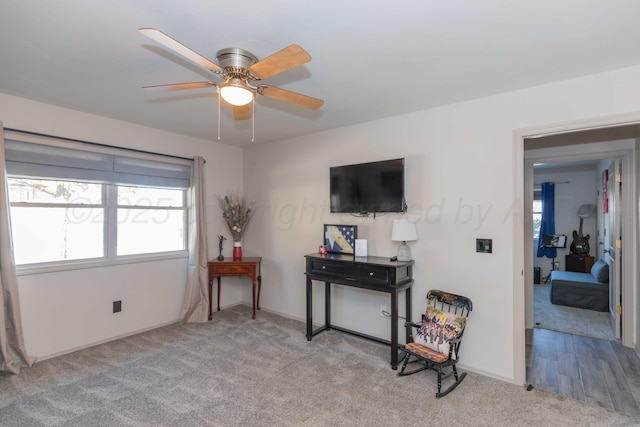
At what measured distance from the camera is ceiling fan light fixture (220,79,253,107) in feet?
6.04

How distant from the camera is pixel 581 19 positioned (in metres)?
1.68

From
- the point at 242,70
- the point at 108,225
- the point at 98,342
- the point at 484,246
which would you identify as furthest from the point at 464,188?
the point at 98,342

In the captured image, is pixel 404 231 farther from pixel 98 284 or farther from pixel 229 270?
pixel 98 284

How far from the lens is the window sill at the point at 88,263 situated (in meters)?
2.94

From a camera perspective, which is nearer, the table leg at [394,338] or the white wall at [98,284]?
the table leg at [394,338]

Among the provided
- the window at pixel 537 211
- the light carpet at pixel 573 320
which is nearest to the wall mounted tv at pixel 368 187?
the light carpet at pixel 573 320

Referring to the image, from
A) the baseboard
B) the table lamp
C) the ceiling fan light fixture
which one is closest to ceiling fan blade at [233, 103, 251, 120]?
the ceiling fan light fixture

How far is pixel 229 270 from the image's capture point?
4148 mm

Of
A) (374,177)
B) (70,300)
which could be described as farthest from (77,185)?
(374,177)

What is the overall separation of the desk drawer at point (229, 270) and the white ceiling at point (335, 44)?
2086 millimetres

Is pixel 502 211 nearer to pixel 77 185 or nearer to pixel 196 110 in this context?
pixel 196 110

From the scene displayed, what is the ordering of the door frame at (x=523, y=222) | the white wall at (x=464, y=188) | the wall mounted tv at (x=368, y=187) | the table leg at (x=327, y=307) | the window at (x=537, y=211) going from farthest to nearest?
→ the window at (x=537, y=211) < the table leg at (x=327, y=307) < the wall mounted tv at (x=368, y=187) < the white wall at (x=464, y=188) < the door frame at (x=523, y=222)

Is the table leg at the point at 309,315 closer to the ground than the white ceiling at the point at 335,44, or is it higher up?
closer to the ground

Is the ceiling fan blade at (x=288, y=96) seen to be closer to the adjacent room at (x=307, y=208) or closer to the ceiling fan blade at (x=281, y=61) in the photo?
→ the adjacent room at (x=307, y=208)
